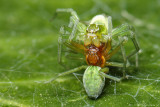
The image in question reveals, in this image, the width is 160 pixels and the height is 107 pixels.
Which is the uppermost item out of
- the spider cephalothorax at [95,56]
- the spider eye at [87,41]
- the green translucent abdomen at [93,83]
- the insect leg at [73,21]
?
the insect leg at [73,21]

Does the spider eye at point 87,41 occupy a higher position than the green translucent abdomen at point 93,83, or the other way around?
the spider eye at point 87,41

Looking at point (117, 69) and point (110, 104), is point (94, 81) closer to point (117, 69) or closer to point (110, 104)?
point (110, 104)

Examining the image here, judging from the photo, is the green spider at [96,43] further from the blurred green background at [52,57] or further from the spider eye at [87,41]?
the blurred green background at [52,57]

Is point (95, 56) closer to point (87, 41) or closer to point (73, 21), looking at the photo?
point (87, 41)

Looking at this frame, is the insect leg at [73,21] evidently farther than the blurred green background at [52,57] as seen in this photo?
Yes

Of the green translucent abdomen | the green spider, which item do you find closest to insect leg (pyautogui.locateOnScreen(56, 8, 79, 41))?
the green spider

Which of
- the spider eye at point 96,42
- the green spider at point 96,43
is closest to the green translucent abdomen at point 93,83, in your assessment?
the green spider at point 96,43
